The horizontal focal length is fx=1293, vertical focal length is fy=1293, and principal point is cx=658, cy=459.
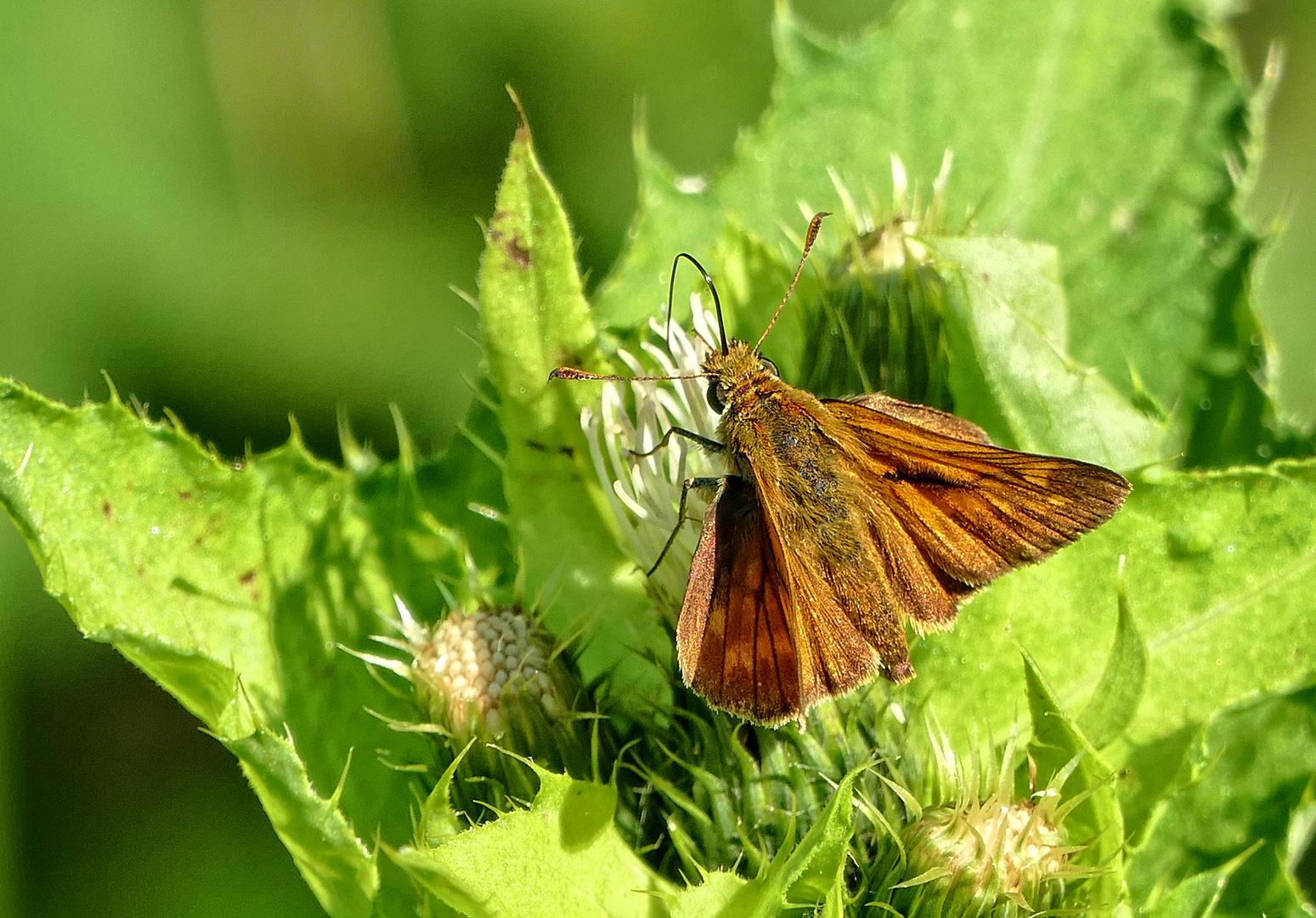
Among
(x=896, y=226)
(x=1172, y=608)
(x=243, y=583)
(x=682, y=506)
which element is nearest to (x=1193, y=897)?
(x=1172, y=608)

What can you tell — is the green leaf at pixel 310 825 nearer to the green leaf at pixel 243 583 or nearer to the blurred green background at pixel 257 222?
the green leaf at pixel 243 583

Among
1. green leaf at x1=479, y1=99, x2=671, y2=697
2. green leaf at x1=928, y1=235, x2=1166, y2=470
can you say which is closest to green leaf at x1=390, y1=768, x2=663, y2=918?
green leaf at x1=479, y1=99, x2=671, y2=697

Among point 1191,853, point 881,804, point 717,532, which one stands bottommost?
point 1191,853

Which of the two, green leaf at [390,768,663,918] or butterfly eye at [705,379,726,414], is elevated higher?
butterfly eye at [705,379,726,414]

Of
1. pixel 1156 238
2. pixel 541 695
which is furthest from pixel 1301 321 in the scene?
pixel 541 695

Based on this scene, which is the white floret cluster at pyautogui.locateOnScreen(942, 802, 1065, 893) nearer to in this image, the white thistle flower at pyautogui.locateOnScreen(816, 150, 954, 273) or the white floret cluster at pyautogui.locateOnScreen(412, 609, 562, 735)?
the white floret cluster at pyautogui.locateOnScreen(412, 609, 562, 735)

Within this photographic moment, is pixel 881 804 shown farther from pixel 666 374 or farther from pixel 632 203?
pixel 632 203

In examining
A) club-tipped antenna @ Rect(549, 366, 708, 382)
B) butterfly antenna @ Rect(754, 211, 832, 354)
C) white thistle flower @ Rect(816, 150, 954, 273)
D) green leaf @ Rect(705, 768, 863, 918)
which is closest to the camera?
green leaf @ Rect(705, 768, 863, 918)

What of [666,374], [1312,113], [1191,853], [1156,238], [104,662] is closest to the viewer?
[1191,853]
